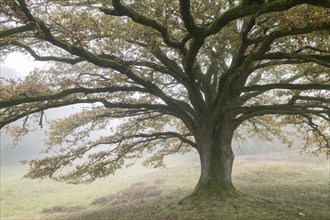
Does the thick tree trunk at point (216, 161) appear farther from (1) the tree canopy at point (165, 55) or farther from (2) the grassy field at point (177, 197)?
(2) the grassy field at point (177, 197)

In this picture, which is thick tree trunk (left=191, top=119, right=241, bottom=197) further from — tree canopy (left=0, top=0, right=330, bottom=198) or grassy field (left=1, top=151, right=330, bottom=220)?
grassy field (left=1, top=151, right=330, bottom=220)

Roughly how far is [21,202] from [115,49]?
28.5 m

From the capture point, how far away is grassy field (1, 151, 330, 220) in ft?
49.7

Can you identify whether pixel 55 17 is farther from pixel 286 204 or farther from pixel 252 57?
A: pixel 286 204

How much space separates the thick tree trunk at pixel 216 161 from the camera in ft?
56.2

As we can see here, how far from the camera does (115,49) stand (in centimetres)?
1395

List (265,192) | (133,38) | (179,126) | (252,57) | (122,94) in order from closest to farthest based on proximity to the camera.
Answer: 1. (252,57)
2. (133,38)
3. (122,94)
4. (265,192)
5. (179,126)

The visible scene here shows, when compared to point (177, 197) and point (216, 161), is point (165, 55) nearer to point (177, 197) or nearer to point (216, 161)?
point (216, 161)

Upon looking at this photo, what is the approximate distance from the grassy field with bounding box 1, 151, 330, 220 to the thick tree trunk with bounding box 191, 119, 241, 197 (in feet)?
3.59

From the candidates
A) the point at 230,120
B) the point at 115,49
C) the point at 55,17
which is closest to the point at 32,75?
the point at 55,17

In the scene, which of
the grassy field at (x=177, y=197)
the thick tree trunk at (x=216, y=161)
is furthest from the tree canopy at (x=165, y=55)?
the grassy field at (x=177, y=197)

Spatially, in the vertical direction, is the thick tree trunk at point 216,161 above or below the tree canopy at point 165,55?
below

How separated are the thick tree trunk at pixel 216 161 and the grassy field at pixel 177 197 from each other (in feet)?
3.59

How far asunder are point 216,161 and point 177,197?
947cm
